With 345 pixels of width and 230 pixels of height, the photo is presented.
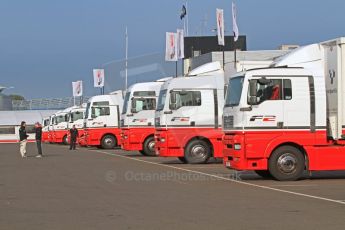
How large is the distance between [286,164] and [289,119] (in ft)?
3.97

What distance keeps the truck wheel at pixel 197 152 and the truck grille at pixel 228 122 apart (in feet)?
23.2

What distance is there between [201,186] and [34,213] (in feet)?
20.0

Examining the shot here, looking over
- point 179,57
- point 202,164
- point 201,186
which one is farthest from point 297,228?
point 179,57

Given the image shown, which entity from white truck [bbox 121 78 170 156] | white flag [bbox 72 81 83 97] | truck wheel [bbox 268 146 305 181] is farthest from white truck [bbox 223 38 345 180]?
white flag [bbox 72 81 83 97]

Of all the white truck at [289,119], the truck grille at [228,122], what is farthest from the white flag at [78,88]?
the white truck at [289,119]

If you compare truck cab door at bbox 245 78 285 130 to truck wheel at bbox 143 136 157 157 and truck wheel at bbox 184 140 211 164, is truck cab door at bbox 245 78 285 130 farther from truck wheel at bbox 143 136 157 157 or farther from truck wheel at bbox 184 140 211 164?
truck wheel at bbox 143 136 157 157

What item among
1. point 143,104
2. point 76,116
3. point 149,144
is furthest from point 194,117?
point 76,116

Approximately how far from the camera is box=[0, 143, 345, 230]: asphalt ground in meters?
10.8

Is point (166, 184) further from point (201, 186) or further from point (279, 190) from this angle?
point (279, 190)

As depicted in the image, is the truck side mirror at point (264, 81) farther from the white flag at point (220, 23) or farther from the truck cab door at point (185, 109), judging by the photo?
the white flag at point (220, 23)

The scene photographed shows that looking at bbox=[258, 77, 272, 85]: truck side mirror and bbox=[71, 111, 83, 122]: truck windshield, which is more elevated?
bbox=[258, 77, 272, 85]: truck side mirror

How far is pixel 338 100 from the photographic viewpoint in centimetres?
1845

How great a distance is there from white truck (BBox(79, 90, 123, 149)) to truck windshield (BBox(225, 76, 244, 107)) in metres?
24.4

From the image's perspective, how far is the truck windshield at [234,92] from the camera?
60.2 ft
